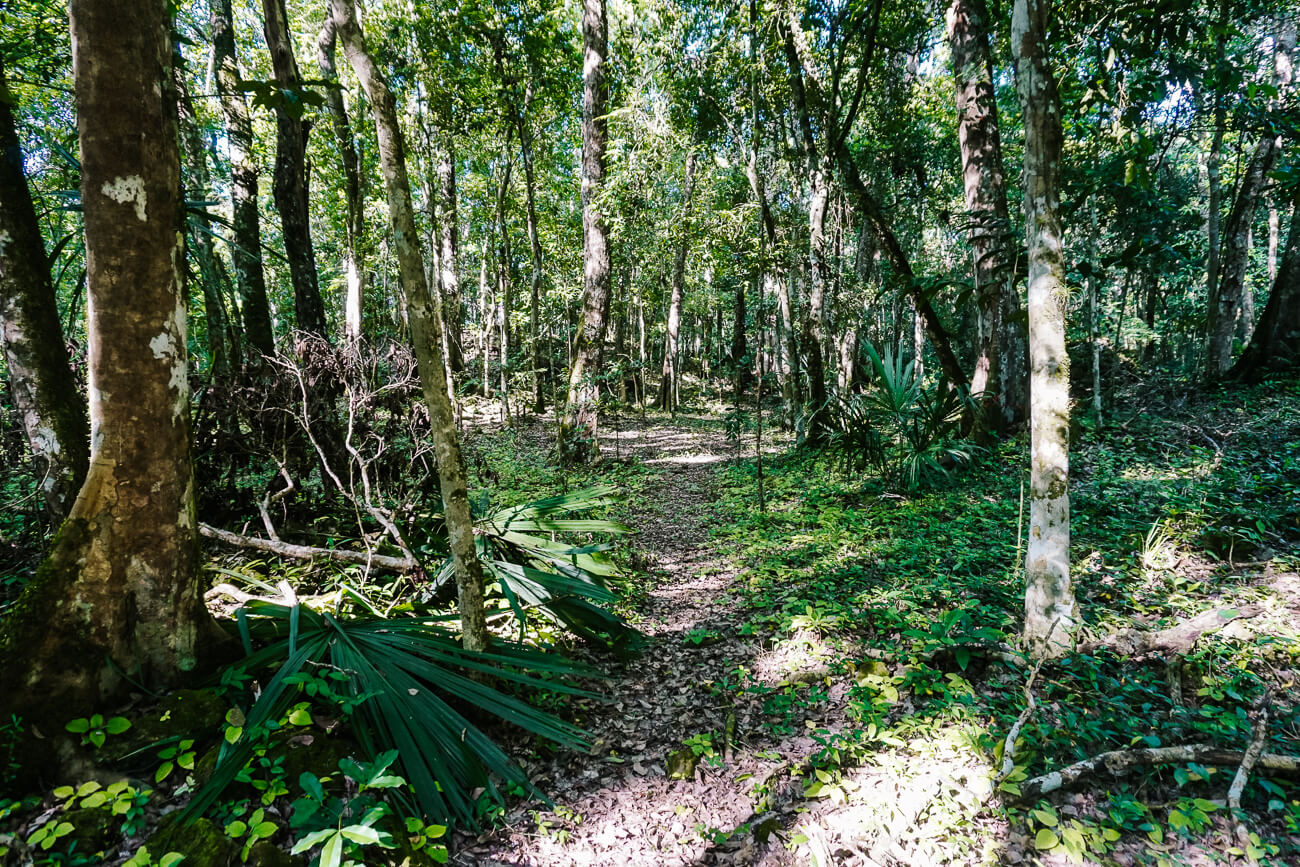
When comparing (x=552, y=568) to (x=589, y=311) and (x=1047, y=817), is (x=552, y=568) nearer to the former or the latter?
(x=1047, y=817)

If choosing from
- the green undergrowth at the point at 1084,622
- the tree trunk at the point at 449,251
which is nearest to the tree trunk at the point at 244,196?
the green undergrowth at the point at 1084,622

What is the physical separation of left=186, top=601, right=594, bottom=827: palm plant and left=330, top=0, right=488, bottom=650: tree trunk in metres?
0.28

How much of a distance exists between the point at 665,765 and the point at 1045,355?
331 cm

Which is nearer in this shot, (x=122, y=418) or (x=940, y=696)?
(x=122, y=418)

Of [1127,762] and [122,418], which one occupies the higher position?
[122,418]

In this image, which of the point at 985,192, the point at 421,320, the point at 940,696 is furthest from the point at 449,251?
the point at 940,696

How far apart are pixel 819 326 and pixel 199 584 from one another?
949 cm

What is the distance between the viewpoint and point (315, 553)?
405cm

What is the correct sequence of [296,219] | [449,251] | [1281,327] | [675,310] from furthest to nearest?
[675,310] < [449,251] < [1281,327] < [296,219]

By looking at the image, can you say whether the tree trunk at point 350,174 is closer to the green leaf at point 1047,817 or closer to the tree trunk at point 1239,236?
the green leaf at point 1047,817

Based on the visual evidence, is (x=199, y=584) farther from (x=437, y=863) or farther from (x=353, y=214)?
(x=353, y=214)

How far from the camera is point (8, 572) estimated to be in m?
3.28

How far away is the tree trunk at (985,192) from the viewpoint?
733cm

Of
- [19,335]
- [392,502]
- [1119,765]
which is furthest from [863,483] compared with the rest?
[19,335]
